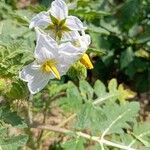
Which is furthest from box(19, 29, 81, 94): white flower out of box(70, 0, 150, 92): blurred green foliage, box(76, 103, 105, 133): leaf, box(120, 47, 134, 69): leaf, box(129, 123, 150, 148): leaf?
box(120, 47, 134, 69): leaf

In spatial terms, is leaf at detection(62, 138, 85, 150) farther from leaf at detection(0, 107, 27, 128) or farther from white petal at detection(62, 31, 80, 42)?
white petal at detection(62, 31, 80, 42)

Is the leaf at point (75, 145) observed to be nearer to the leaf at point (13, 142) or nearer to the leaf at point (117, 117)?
the leaf at point (117, 117)

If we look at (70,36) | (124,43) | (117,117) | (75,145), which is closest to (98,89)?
(117,117)

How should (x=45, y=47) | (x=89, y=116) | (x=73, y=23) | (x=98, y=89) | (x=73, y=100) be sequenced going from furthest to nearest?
(x=98, y=89), (x=73, y=100), (x=89, y=116), (x=73, y=23), (x=45, y=47)

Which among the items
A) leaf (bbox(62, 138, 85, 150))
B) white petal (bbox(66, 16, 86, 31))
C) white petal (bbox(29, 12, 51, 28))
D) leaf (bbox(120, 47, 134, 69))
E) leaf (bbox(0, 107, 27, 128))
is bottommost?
leaf (bbox(62, 138, 85, 150))

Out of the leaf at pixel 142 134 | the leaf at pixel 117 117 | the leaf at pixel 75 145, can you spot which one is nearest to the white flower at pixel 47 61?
the leaf at pixel 75 145

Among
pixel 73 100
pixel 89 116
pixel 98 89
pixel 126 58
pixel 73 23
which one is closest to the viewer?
pixel 73 23

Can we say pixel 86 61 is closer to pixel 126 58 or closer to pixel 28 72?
pixel 28 72
